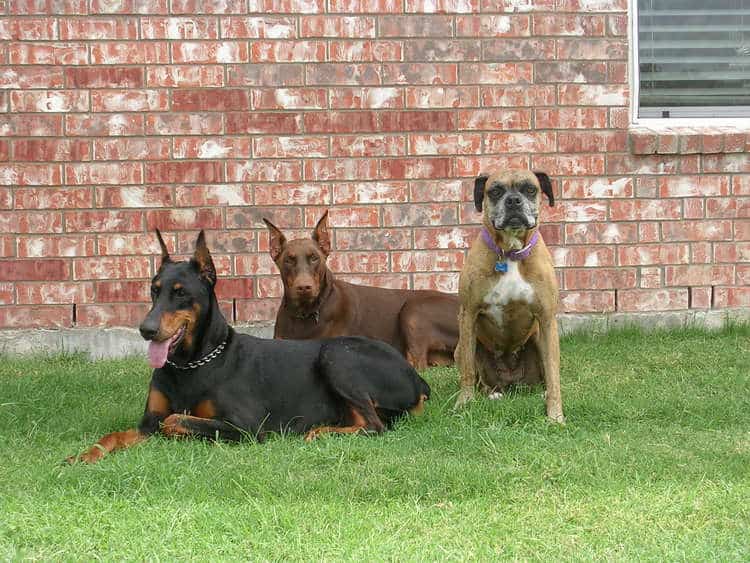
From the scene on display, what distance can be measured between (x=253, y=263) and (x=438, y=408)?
2.92 meters

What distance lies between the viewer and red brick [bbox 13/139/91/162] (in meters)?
8.30

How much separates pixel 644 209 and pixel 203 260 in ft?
14.9

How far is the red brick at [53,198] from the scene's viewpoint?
8.34 meters

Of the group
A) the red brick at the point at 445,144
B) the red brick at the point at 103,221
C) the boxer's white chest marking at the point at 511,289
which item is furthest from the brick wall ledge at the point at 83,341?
the boxer's white chest marking at the point at 511,289

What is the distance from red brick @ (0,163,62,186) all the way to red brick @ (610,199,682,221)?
4.81 metres

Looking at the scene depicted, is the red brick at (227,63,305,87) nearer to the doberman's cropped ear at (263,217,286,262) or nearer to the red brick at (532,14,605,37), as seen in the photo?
the doberman's cropped ear at (263,217,286,262)

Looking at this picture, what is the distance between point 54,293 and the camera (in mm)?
8398

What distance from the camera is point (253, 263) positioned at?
850 cm

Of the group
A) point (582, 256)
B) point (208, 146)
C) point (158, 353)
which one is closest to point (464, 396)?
point (158, 353)

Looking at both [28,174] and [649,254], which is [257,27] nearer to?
[28,174]

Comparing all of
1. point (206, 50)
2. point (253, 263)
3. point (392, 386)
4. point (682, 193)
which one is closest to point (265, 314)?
point (253, 263)

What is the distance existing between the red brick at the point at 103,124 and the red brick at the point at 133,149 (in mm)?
79

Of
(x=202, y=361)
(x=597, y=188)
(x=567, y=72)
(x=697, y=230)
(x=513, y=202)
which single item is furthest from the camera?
(x=697, y=230)

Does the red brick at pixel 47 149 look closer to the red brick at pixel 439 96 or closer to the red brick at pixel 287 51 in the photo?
the red brick at pixel 287 51
